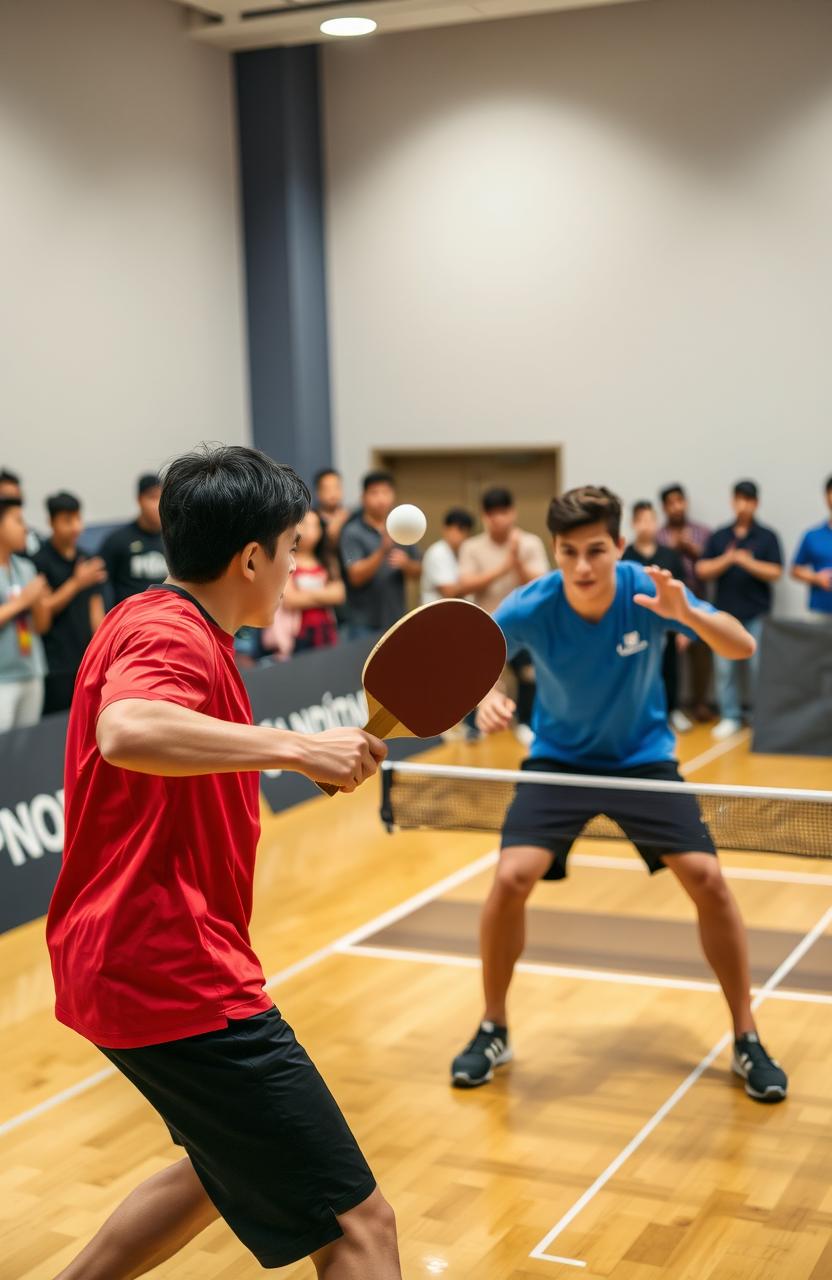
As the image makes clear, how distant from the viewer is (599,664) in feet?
16.3

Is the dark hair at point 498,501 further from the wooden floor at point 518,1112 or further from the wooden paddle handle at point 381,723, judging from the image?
the wooden paddle handle at point 381,723

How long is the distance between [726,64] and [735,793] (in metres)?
9.02

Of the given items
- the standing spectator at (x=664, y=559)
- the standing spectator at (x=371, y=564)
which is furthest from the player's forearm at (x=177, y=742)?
the standing spectator at (x=664, y=559)

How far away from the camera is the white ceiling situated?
37.1 feet

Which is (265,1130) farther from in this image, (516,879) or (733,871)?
(733,871)

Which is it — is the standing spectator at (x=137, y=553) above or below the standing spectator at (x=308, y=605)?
above

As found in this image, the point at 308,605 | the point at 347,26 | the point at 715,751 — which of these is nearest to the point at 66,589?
the point at 308,605

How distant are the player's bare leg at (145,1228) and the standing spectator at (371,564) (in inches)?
312

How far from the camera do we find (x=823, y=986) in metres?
5.91

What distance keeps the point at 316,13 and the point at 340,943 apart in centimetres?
776

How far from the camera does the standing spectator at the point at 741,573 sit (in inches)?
461

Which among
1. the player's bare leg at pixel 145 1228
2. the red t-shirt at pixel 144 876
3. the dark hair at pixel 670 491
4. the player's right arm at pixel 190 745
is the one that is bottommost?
the player's bare leg at pixel 145 1228

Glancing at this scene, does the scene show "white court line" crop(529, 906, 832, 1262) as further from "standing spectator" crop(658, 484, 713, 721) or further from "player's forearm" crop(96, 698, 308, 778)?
"standing spectator" crop(658, 484, 713, 721)

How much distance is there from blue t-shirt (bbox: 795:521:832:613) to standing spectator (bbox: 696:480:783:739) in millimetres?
383
